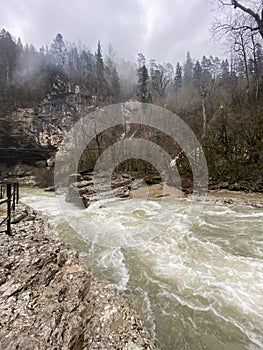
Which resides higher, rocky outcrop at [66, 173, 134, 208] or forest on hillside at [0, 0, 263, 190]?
forest on hillside at [0, 0, 263, 190]

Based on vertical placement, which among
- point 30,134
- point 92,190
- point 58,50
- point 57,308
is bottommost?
point 57,308

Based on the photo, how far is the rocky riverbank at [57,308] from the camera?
2.35 meters

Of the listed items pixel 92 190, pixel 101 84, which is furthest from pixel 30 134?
pixel 92 190

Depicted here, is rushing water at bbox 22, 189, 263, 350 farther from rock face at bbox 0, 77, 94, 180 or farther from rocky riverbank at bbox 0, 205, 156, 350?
rock face at bbox 0, 77, 94, 180

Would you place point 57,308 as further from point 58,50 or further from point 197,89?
point 58,50

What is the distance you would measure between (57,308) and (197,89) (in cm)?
4194

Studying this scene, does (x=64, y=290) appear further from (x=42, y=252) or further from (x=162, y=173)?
(x=162, y=173)

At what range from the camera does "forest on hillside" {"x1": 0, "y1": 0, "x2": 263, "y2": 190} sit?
14.2 metres

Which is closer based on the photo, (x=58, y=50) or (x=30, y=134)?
(x=30, y=134)

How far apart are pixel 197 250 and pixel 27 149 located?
32.7 metres

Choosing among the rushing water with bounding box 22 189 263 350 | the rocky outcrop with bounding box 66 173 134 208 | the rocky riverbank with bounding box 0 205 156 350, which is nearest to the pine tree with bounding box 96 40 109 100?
the rocky outcrop with bounding box 66 173 134 208

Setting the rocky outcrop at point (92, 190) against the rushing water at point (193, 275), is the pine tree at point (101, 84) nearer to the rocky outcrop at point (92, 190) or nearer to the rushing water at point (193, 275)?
the rocky outcrop at point (92, 190)

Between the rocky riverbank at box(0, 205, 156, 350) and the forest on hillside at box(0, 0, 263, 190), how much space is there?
37.8ft

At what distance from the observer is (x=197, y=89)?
39625mm
